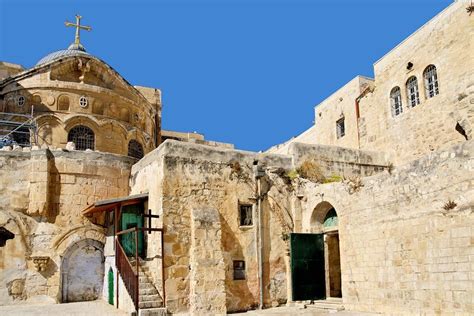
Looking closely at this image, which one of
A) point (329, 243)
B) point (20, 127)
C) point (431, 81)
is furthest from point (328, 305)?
point (20, 127)

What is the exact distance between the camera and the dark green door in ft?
43.6

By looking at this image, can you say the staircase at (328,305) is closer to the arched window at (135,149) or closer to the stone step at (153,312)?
the stone step at (153,312)

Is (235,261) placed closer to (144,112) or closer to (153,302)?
(153,302)

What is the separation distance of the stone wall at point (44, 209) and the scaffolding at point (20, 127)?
4.00 metres

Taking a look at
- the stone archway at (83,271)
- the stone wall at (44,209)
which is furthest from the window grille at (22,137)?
the stone archway at (83,271)

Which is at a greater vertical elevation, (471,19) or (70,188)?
(471,19)

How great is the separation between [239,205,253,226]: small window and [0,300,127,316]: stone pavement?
415cm

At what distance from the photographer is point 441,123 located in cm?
1458

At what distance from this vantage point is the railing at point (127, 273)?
1124cm

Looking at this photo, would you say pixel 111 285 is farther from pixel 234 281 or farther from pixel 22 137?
pixel 22 137

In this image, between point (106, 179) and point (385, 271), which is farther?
point (106, 179)

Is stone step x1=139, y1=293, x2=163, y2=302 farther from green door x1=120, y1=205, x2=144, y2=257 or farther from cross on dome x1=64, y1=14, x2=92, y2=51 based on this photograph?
cross on dome x1=64, y1=14, x2=92, y2=51

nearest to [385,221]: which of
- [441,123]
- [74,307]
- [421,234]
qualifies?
[421,234]

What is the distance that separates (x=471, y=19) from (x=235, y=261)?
9938mm
